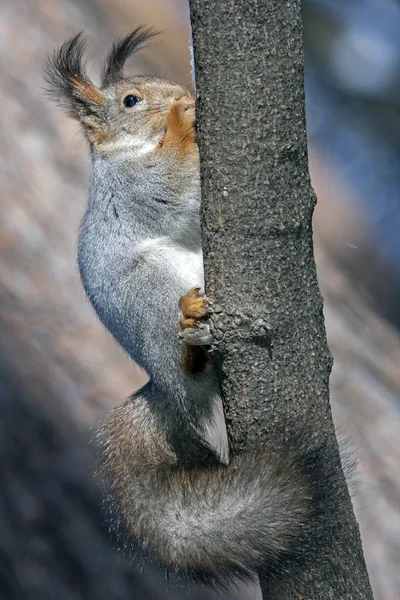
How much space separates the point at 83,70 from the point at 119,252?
2.11 ft

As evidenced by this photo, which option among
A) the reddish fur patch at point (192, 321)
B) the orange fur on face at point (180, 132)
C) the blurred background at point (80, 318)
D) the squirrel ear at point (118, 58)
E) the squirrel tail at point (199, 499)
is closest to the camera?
the squirrel tail at point (199, 499)

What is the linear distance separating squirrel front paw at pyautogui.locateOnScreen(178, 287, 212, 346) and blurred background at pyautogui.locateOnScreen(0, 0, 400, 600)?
1791mm

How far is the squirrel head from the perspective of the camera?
8.17 ft

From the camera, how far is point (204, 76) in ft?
5.85

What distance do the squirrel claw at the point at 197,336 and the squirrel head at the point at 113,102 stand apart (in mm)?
684

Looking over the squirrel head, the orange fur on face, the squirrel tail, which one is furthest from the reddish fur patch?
the squirrel head

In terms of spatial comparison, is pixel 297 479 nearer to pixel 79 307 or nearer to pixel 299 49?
pixel 299 49

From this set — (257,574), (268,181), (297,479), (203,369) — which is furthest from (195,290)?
(257,574)

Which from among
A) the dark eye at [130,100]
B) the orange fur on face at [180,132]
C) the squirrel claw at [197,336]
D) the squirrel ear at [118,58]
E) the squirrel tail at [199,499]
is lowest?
the squirrel tail at [199,499]

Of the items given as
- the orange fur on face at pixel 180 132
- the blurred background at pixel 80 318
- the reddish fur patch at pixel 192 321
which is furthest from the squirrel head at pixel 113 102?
the blurred background at pixel 80 318

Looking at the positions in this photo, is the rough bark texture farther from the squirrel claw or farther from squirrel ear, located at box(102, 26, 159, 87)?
squirrel ear, located at box(102, 26, 159, 87)

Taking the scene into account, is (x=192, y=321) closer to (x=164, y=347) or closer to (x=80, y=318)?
(x=164, y=347)

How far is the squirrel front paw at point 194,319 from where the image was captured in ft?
6.42

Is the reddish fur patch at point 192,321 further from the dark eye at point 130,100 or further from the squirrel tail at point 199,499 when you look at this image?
the dark eye at point 130,100
